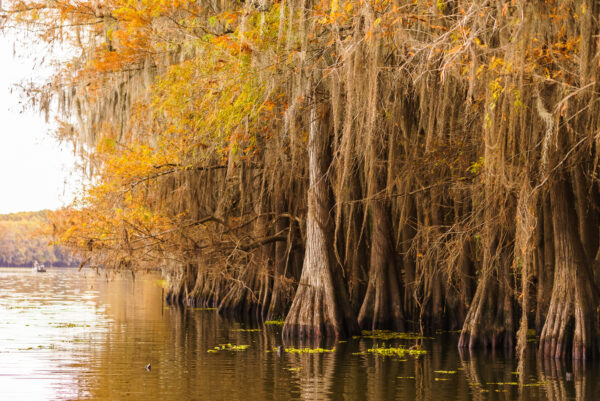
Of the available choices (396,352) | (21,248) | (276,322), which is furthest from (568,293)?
(21,248)

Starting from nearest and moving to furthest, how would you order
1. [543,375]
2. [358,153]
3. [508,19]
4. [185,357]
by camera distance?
1. [508,19]
2. [543,375]
3. [358,153]
4. [185,357]

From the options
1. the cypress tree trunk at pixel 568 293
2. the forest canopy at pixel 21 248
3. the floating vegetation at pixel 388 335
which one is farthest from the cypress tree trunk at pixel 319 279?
the forest canopy at pixel 21 248

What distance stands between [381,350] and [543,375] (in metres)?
3.24

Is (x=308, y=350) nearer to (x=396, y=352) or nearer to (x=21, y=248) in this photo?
(x=396, y=352)

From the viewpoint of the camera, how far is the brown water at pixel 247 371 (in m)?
9.92

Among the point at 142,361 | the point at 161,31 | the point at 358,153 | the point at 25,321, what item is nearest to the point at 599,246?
the point at 358,153

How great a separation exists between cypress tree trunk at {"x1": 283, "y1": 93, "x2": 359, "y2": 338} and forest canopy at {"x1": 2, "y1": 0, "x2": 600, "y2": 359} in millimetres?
37

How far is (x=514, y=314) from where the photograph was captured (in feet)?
48.3

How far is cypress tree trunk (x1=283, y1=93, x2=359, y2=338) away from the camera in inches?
615

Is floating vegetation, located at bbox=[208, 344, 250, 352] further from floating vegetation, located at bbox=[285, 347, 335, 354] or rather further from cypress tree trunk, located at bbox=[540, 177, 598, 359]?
cypress tree trunk, located at bbox=[540, 177, 598, 359]

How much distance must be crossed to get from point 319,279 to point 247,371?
4.28 meters

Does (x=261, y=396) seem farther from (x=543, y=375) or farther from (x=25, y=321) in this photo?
(x=25, y=321)

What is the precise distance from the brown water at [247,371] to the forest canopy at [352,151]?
84 cm

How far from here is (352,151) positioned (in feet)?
45.9
